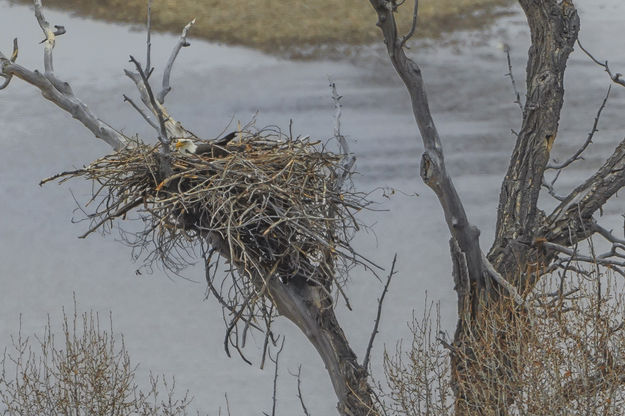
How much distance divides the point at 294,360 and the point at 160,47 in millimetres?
4198

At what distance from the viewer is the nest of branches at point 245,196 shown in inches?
140

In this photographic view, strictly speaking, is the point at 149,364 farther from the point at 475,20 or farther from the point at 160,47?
the point at 475,20

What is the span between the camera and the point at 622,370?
18.5 ft

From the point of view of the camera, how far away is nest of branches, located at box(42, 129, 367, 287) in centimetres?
357

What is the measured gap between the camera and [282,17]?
41.1 ft

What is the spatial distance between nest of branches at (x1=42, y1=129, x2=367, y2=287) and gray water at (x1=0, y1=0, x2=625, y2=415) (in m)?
8.32

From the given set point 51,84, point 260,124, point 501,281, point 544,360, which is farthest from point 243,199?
point 260,124

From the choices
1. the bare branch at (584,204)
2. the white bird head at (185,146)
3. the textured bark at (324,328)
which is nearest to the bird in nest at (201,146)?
the white bird head at (185,146)

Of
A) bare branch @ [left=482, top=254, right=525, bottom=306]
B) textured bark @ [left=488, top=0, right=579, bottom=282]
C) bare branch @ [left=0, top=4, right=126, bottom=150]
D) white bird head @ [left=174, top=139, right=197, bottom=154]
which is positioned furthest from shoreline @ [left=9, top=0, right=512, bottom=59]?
white bird head @ [left=174, top=139, right=197, bottom=154]

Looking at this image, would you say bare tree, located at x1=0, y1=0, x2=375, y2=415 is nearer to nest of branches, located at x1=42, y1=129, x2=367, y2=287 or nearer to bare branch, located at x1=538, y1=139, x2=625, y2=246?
nest of branches, located at x1=42, y1=129, x2=367, y2=287

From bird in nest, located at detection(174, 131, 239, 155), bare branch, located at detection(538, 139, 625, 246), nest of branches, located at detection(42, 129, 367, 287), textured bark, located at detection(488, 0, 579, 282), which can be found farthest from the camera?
textured bark, located at detection(488, 0, 579, 282)

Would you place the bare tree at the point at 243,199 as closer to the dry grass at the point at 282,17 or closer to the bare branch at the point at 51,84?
the bare branch at the point at 51,84

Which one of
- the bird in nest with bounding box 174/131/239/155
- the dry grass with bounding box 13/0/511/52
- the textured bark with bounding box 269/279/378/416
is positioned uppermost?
the dry grass with bounding box 13/0/511/52

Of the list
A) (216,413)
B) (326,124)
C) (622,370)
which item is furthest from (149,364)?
(622,370)
